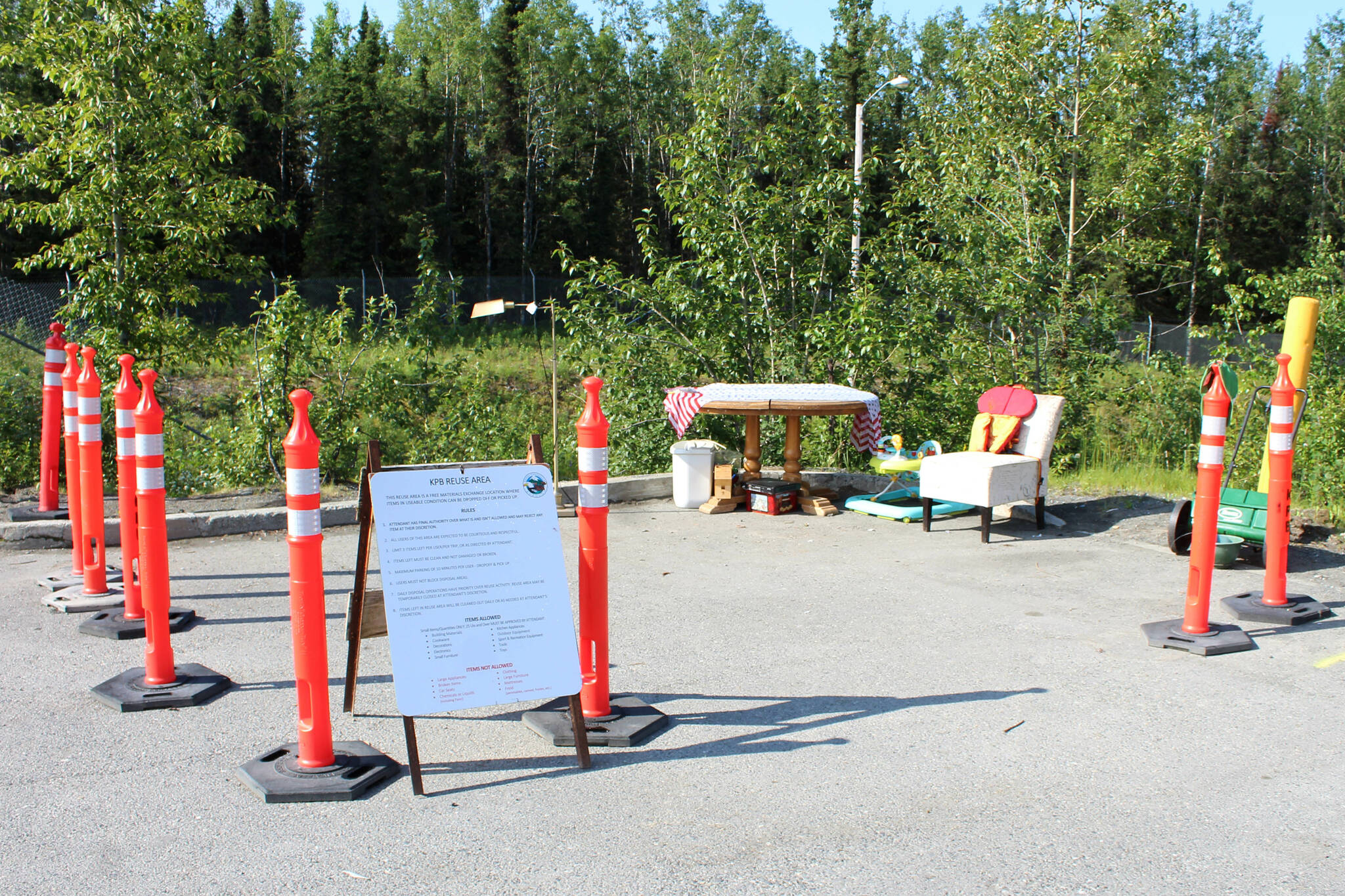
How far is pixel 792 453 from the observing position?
31.8 ft

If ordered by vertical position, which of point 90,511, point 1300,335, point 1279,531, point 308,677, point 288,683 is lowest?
point 288,683

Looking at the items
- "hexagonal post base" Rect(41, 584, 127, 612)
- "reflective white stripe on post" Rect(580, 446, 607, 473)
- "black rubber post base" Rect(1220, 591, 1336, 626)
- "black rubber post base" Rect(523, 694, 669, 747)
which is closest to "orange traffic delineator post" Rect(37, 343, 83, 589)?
"hexagonal post base" Rect(41, 584, 127, 612)

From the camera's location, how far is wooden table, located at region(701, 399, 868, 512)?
9.04m

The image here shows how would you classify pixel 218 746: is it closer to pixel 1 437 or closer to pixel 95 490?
pixel 95 490

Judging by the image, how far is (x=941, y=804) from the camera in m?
3.67

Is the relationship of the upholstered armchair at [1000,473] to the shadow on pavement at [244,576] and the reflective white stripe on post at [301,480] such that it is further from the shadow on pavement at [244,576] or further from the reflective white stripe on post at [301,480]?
the reflective white stripe on post at [301,480]

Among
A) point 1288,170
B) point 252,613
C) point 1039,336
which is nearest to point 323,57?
point 1288,170

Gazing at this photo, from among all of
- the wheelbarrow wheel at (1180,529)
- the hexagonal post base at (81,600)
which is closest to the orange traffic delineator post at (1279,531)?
the wheelbarrow wheel at (1180,529)

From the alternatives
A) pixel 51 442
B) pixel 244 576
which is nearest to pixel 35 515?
pixel 51 442

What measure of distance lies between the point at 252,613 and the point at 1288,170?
4483 cm

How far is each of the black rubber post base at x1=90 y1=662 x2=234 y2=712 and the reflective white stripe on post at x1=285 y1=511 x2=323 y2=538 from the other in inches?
58.0

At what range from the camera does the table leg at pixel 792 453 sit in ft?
31.6

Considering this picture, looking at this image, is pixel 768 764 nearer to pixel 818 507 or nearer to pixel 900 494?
pixel 818 507

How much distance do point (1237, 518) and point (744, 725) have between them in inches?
183
